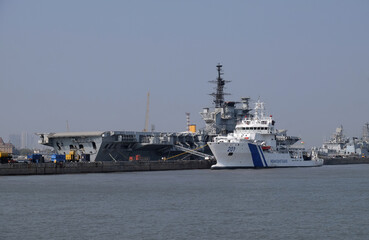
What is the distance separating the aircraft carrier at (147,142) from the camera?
6631 cm

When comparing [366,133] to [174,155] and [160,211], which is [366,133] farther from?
[160,211]

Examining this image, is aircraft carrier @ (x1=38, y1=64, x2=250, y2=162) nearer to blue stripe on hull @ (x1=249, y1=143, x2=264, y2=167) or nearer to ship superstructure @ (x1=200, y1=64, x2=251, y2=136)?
ship superstructure @ (x1=200, y1=64, x2=251, y2=136)

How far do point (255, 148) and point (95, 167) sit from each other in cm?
1843

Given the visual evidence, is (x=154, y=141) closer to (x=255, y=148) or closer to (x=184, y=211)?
(x=255, y=148)

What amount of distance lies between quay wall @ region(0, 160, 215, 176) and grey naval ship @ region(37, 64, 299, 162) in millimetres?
2105

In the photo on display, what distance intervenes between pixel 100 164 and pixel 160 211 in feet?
112

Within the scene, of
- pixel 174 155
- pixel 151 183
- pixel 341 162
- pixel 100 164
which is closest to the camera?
pixel 151 183

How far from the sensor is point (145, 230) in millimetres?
23922

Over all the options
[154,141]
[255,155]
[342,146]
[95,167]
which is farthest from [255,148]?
[342,146]

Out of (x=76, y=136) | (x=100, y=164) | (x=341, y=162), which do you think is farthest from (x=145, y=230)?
(x=341, y=162)

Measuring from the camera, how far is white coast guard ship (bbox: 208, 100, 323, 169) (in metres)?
65.2

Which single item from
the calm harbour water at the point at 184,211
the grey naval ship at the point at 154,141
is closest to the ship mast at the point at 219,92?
the grey naval ship at the point at 154,141

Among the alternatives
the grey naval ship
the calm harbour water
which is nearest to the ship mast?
the grey naval ship

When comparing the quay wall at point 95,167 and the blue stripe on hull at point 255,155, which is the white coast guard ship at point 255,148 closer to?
the blue stripe on hull at point 255,155
